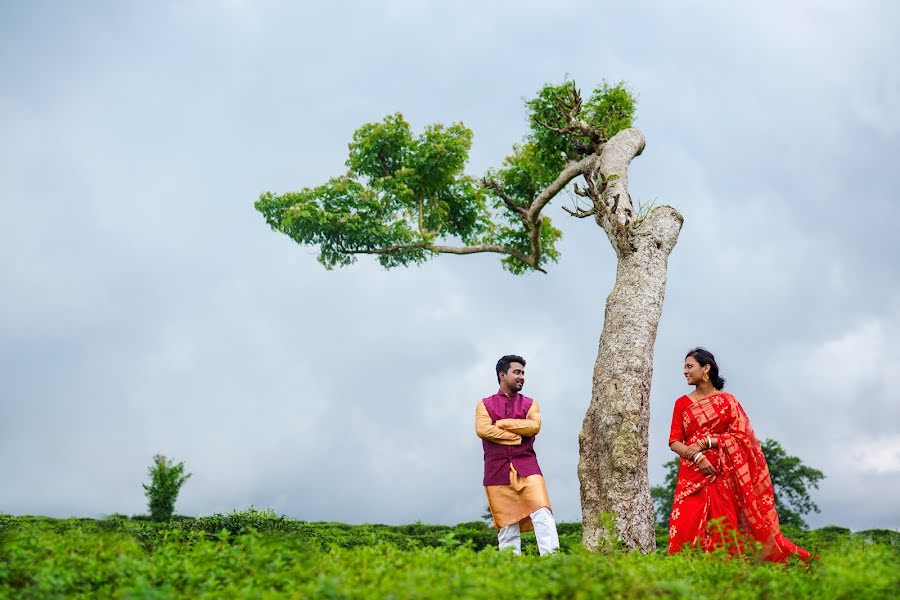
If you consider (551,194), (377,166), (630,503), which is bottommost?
(630,503)

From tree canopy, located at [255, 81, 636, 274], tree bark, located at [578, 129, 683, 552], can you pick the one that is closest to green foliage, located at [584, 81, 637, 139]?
tree canopy, located at [255, 81, 636, 274]

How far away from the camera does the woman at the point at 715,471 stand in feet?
28.5

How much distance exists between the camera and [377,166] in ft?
59.5

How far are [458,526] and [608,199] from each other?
682 cm

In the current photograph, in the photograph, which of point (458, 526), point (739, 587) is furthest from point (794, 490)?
point (739, 587)

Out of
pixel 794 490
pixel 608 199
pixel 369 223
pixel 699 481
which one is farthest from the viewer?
pixel 794 490

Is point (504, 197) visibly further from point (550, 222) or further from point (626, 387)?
point (626, 387)

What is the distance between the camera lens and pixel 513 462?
8.90 metres

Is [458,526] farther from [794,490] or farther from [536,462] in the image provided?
[794,490]

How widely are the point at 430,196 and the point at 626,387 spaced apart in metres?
9.28

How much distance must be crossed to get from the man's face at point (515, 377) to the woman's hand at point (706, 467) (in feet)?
6.84

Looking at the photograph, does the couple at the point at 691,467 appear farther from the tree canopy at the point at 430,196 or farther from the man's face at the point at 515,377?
the tree canopy at the point at 430,196

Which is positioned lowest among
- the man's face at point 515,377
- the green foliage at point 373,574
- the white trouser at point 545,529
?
the green foliage at point 373,574

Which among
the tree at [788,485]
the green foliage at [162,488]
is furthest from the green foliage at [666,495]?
the green foliage at [162,488]
